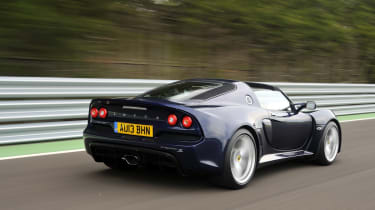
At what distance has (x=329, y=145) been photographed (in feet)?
20.1

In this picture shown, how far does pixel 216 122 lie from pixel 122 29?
6.87m

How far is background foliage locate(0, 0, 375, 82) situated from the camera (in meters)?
8.20

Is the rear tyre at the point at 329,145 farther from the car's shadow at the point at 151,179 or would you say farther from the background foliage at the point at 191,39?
the background foliage at the point at 191,39

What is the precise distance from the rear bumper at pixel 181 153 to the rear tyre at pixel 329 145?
221 cm

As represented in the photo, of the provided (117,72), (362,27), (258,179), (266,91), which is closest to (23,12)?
(117,72)

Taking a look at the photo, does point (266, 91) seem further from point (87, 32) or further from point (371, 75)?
point (371, 75)

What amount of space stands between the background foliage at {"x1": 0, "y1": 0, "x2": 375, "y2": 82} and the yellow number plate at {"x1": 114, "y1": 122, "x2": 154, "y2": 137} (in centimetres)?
432

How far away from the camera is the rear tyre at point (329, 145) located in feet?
19.2

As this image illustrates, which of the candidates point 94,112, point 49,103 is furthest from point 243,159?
point 49,103

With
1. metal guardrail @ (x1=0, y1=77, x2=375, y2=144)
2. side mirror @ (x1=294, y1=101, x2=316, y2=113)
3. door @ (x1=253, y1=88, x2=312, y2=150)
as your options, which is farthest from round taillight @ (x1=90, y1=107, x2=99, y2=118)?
side mirror @ (x1=294, y1=101, x2=316, y2=113)

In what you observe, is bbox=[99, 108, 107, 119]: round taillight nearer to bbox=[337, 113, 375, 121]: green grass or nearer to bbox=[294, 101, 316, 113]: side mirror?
bbox=[294, 101, 316, 113]: side mirror

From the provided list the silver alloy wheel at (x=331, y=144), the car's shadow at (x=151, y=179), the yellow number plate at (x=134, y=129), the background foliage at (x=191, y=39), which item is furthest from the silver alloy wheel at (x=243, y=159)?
the background foliage at (x=191, y=39)

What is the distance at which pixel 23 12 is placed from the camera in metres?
7.88

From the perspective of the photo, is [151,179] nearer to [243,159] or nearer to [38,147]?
[243,159]
